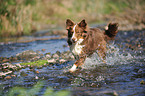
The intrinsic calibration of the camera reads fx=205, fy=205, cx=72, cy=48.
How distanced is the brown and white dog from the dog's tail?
17.4 inches

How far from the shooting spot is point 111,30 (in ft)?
26.3

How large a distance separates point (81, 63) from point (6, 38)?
35.8 ft

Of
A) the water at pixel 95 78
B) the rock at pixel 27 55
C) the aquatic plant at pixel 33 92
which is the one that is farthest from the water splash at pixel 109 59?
the rock at pixel 27 55

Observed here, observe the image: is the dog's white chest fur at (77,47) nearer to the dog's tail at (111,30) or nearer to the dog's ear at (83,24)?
the dog's ear at (83,24)

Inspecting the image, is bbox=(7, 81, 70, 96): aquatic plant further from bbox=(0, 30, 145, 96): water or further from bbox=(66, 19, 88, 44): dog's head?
bbox=(66, 19, 88, 44): dog's head

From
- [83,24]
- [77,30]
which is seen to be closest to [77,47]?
[77,30]

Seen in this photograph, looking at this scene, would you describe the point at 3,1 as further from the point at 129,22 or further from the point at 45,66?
the point at 129,22

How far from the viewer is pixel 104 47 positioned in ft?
25.9

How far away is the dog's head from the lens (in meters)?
6.61

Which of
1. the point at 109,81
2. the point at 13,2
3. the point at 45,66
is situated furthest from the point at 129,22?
the point at 109,81

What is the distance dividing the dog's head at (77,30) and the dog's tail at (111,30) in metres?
1.52

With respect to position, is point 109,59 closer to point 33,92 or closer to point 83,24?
point 83,24

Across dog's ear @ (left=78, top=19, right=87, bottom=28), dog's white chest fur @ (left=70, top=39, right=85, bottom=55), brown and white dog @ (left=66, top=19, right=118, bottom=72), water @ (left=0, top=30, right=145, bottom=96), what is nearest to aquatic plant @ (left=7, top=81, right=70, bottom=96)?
water @ (left=0, top=30, right=145, bottom=96)

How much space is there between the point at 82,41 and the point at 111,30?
5.59ft
